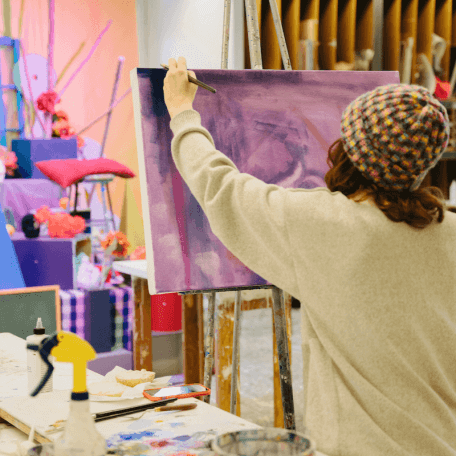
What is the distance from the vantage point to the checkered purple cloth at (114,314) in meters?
3.01

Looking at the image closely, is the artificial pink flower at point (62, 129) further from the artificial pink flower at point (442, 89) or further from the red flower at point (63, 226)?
the artificial pink flower at point (442, 89)

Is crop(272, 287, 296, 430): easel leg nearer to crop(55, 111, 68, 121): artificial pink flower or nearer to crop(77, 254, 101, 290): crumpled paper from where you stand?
crop(77, 254, 101, 290): crumpled paper

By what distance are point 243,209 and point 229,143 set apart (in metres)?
0.62

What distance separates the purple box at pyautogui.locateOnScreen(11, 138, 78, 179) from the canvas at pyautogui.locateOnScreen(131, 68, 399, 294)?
2379mm

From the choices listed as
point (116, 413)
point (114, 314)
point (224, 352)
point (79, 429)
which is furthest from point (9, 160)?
point (79, 429)

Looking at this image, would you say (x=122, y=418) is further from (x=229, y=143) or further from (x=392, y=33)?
(x=392, y=33)

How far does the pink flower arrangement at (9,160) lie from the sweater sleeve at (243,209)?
9.29 ft

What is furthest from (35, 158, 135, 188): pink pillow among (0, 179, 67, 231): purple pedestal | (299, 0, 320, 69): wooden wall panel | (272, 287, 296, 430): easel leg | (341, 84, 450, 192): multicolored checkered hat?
(341, 84, 450, 192): multicolored checkered hat

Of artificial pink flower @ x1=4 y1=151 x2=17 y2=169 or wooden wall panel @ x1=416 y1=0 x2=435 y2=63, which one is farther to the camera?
wooden wall panel @ x1=416 y1=0 x2=435 y2=63

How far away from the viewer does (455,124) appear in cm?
458

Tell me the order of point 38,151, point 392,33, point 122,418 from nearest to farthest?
point 122,418 → point 38,151 → point 392,33

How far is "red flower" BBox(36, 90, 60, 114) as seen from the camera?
3877mm

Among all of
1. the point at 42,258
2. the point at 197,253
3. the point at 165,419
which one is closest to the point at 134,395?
the point at 165,419

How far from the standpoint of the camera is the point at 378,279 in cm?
91
